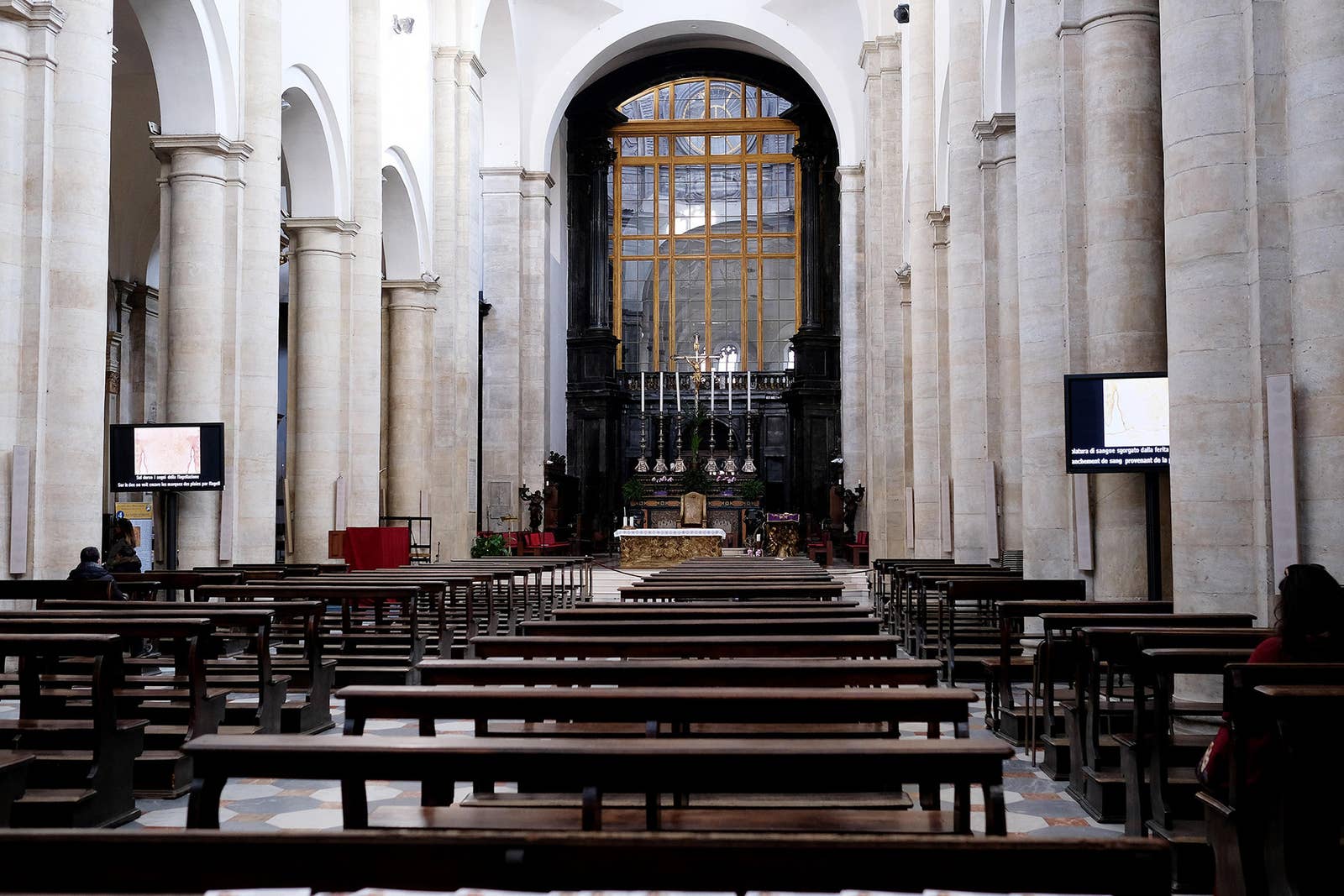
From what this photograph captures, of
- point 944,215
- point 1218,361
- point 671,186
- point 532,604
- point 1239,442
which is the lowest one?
point 532,604

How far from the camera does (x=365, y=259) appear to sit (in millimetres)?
17188

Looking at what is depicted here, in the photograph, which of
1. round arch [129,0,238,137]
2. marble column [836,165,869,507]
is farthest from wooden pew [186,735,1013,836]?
marble column [836,165,869,507]

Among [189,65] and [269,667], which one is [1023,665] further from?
[189,65]

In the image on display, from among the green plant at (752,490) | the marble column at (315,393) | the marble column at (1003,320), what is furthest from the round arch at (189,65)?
the green plant at (752,490)

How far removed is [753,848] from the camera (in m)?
1.66

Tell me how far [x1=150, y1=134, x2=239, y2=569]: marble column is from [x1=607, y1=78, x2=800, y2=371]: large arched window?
18.5m

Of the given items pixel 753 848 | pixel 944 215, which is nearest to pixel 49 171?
pixel 753 848

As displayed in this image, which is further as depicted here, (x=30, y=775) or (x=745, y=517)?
(x=745, y=517)

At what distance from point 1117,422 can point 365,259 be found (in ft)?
41.3

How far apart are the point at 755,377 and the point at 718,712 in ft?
89.8

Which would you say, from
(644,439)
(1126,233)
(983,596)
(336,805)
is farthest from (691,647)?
(644,439)

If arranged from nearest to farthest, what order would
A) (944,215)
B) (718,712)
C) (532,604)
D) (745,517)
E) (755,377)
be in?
(718,712)
(532,604)
(944,215)
(745,517)
(755,377)

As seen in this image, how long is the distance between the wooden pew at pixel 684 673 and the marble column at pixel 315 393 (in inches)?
493

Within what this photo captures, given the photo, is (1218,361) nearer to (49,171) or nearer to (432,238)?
(49,171)
